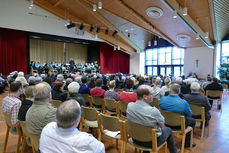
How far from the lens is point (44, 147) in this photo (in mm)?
1201

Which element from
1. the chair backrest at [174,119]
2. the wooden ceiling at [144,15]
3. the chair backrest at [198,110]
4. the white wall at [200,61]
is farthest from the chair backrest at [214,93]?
the white wall at [200,61]

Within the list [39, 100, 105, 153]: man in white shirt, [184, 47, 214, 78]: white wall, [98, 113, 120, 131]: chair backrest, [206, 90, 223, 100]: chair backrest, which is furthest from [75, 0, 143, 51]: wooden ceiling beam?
[39, 100, 105, 153]: man in white shirt

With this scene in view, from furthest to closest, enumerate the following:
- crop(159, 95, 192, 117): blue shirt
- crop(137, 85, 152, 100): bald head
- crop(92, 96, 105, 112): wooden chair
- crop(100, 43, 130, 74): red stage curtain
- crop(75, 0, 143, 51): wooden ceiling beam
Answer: crop(100, 43, 130, 74): red stage curtain, crop(75, 0, 143, 51): wooden ceiling beam, crop(92, 96, 105, 112): wooden chair, crop(159, 95, 192, 117): blue shirt, crop(137, 85, 152, 100): bald head

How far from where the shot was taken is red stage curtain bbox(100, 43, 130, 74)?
1792 centimetres

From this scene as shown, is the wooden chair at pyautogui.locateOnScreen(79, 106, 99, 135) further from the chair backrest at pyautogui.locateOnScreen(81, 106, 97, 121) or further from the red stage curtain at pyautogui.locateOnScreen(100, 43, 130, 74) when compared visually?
the red stage curtain at pyautogui.locateOnScreen(100, 43, 130, 74)

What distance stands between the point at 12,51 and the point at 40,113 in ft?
43.5

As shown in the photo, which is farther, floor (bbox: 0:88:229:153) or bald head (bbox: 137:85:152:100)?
floor (bbox: 0:88:229:153)

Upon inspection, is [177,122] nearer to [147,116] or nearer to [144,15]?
[147,116]

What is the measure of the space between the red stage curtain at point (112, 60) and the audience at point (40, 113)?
16.0m

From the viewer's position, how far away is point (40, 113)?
5.81 feet

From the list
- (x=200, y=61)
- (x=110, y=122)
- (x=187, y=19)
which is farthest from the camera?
(x=200, y=61)

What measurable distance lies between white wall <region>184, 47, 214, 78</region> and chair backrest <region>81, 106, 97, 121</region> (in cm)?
1352

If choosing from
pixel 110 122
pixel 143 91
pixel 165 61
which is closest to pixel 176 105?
pixel 143 91

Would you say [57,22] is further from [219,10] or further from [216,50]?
[216,50]
